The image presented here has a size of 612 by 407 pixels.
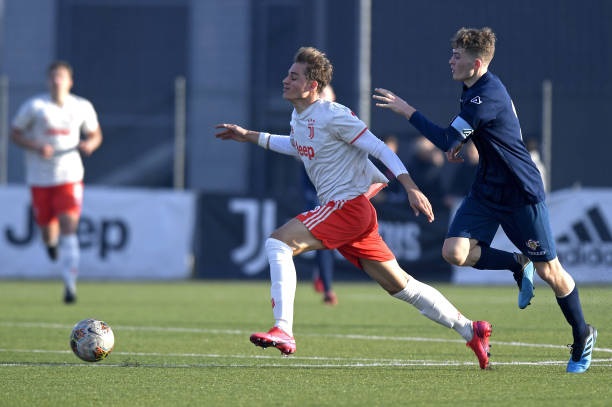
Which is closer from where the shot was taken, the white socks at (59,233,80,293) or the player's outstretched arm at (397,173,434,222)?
the player's outstretched arm at (397,173,434,222)

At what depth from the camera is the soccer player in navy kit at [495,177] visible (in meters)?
7.18

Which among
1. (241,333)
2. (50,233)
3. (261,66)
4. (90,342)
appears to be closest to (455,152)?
(90,342)

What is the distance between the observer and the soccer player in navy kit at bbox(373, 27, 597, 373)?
7.18 meters

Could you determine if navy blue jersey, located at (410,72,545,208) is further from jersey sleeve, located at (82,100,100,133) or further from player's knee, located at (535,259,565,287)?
jersey sleeve, located at (82,100,100,133)

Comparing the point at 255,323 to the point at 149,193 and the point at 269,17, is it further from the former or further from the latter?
the point at 269,17

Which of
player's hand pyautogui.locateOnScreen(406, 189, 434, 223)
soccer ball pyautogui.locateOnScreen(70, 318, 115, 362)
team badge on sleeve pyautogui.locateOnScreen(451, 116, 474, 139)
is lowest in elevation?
soccer ball pyautogui.locateOnScreen(70, 318, 115, 362)

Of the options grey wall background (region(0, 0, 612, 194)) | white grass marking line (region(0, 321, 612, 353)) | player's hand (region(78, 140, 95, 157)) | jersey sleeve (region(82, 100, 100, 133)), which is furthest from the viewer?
grey wall background (region(0, 0, 612, 194))

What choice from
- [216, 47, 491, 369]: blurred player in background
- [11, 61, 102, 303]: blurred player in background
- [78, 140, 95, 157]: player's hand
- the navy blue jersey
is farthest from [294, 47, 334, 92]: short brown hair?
[11, 61, 102, 303]: blurred player in background

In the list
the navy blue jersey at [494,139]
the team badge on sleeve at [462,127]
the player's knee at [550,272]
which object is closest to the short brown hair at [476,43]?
the navy blue jersey at [494,139]

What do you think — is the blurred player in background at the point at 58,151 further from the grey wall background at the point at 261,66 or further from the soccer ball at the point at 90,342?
the soccer ball at the point at 90,342

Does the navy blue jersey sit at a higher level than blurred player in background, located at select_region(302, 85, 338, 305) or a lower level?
higher

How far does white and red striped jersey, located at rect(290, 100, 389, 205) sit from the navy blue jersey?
53 centimetres

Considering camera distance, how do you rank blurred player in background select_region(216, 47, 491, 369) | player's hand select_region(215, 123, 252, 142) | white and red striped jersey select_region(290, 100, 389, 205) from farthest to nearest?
player's hand select_region(215, 123, 252, 142)
white and red striped jersey select_region(290, 100, 389, 205)
blurred player in background select_region(216, 47, 491, 369)

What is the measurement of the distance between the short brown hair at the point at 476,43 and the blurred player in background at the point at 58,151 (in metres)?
6.94
